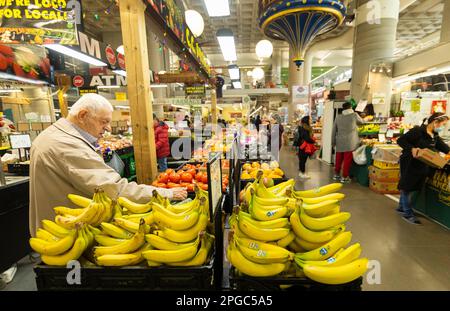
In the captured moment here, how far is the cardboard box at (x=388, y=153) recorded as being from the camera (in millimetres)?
5027

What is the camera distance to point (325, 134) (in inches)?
350

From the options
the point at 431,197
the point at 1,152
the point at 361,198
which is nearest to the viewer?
the point at 431,197

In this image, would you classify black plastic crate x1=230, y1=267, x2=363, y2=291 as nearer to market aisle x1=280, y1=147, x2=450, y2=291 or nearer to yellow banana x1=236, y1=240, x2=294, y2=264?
yellow banana x1=236, y1=240, x2=294, y2=264

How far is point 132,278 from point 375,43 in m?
11.0

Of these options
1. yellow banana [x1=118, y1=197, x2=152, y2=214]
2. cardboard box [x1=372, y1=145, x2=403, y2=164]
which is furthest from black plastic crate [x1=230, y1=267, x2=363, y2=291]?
cardboard box [x1=372, y1=145, x2=403, y2=164]

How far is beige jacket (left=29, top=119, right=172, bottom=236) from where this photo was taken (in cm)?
157

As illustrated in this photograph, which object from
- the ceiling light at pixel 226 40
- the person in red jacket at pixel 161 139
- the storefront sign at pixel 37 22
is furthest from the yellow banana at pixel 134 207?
the person in red jacket at pixel 161 139

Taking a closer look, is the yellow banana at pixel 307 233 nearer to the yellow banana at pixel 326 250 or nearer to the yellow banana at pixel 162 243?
the yellow banana at pixel 326 250

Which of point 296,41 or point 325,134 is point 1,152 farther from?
point 325,134

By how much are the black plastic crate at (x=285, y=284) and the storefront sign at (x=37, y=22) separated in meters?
3.43

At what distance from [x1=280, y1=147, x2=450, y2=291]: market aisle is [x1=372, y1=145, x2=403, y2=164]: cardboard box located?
821 millimetres

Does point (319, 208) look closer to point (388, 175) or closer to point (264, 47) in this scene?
point (388, 175)
